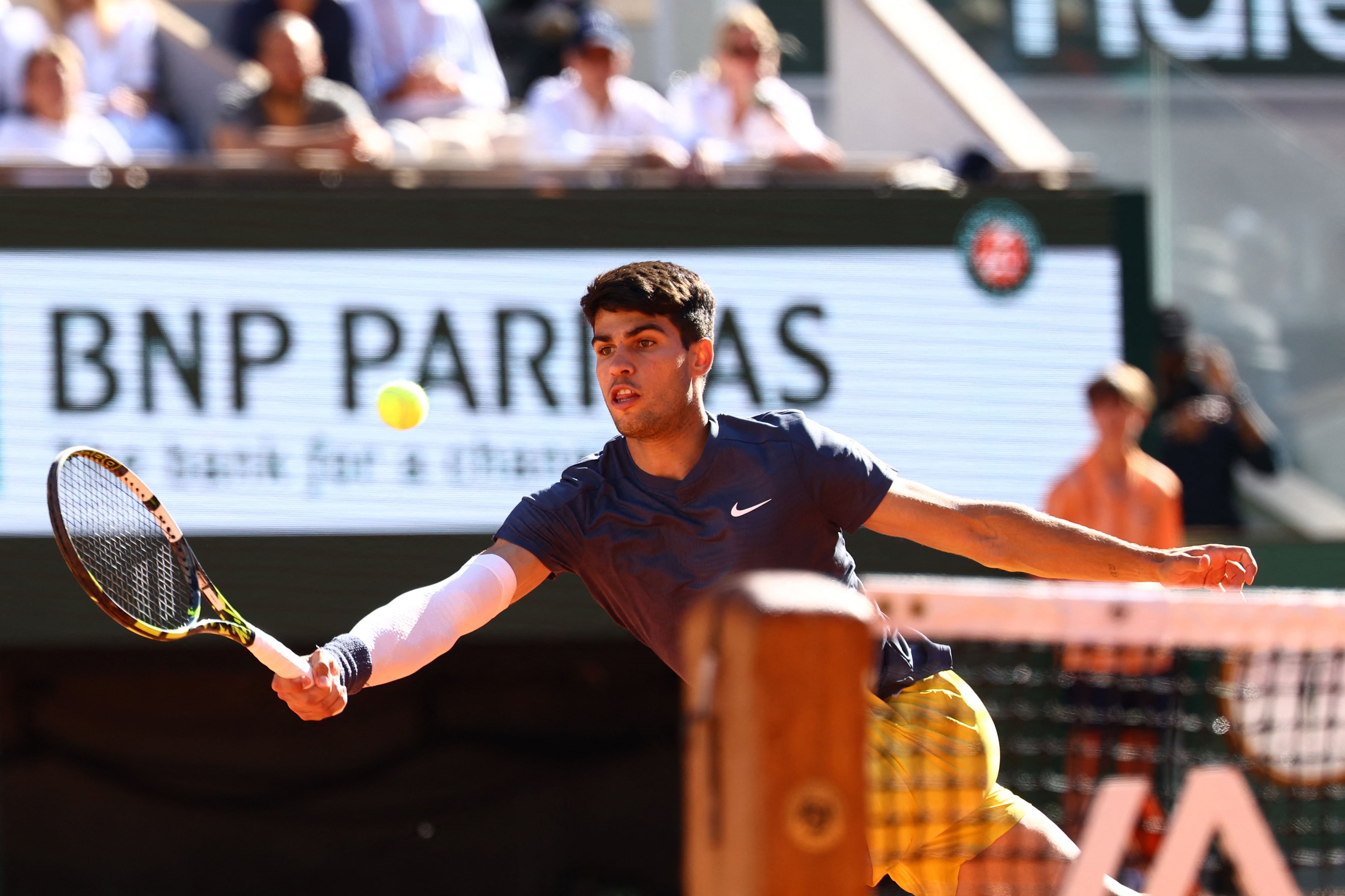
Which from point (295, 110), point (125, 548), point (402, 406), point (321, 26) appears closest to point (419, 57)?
point (321, 26)

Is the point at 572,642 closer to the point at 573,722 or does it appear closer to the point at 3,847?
the point at 573,722

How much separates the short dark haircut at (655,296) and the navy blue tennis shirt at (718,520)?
0.24 m

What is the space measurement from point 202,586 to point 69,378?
11.5 feet

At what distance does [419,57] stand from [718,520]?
5.64 meters

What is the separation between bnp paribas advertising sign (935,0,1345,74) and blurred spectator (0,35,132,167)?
4566 millimetres

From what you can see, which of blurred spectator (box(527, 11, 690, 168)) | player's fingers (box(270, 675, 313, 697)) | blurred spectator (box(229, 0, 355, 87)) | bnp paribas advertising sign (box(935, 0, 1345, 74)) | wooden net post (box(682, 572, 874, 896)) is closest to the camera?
wooden net post (box(682, 572, 874, 896))

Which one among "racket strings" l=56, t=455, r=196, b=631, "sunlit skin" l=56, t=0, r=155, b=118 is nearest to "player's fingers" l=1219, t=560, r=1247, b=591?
"racket strings" l=56, t=455, r=196, b=631

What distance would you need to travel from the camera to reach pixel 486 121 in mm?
8289

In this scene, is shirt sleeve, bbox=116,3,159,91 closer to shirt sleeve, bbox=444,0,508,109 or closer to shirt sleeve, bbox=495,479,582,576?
shirt sleeve, bbox=444,0,508,109

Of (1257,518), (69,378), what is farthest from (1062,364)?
(69,378)

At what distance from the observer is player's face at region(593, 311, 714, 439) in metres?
3.44

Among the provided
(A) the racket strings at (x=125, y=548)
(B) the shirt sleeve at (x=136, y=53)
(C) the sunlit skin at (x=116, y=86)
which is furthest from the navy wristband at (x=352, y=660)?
(B) the shirt sleeve at (x=136, y=53)

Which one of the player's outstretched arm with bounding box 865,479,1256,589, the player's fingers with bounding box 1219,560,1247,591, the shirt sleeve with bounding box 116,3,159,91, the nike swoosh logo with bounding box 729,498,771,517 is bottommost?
the player's fingers with bounding box 1219,560,1247,591

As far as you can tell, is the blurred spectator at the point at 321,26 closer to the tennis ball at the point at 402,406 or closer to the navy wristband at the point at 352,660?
the tennis ball at the point at 402,406
